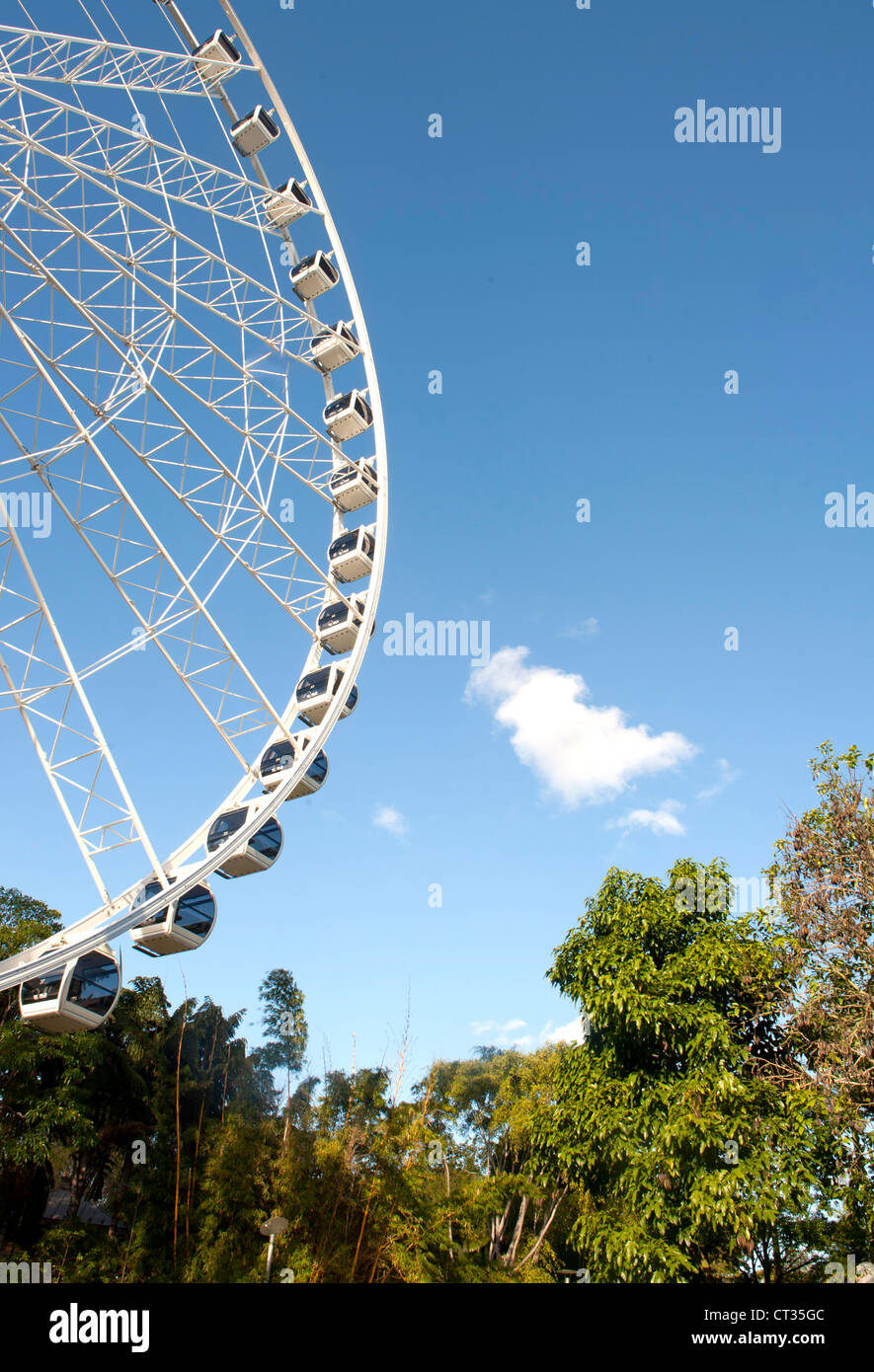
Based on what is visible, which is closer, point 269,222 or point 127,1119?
point 269,222

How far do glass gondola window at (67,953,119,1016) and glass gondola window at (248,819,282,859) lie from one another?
341 centimetres

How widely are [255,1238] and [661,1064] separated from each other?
1245 centimetres

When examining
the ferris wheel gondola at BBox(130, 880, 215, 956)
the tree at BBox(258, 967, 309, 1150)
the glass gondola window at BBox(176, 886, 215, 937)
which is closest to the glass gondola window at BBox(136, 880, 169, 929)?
the ferris wheel gondola at BBox(130, 880, 215, 956)

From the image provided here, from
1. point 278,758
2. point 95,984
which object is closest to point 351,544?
point 278,758

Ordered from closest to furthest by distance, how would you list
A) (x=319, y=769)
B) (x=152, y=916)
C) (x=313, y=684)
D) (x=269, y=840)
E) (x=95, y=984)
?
(x=95, y=984) < (x=152, y=916) < (x=269, y=840) < (x=319, y=769) < (x=313, y=684)

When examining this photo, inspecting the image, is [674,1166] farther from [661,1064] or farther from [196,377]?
[196,377]

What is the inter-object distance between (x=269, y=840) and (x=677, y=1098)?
945cm

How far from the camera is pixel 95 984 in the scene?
51.6ft

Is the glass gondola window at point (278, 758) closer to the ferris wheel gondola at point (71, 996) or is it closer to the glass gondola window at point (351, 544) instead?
the glass gondola window at point (351, 544)

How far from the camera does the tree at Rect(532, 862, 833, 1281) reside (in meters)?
16.2

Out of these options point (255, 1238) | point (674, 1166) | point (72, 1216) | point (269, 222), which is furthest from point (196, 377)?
point (72, 1216)

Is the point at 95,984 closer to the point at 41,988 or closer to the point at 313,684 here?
the point at 41,988

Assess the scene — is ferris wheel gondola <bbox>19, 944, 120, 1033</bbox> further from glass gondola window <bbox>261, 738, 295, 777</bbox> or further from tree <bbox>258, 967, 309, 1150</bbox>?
tree <bbox>258, 967, 309, 1150</bbox>
